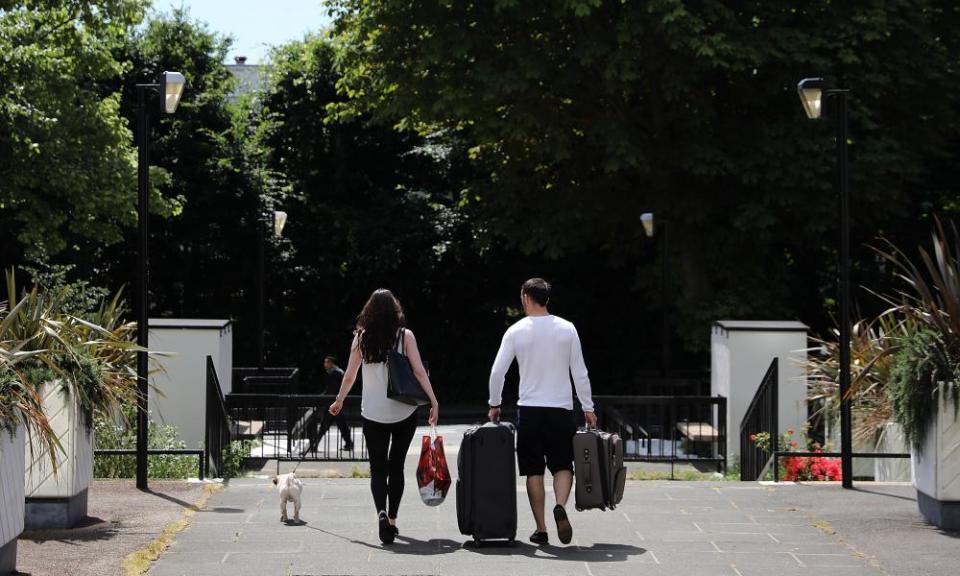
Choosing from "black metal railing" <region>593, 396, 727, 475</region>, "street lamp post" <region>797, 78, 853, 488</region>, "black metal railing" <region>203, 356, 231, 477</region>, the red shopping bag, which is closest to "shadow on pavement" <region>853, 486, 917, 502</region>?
"street lamp post" <region>797, 78, 853, 488</region>

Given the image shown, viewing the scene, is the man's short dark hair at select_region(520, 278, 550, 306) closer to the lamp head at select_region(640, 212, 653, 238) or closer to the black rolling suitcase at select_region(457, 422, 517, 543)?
the black rolling suitcase at select_region(457, 422, 517, 543)

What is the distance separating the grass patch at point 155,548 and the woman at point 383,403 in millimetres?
1287

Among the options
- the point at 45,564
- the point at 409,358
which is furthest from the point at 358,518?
the point at 45,564

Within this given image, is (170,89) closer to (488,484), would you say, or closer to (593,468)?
(488,484)

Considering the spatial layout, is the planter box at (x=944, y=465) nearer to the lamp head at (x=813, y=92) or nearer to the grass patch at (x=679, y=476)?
the lamp head at (x=813, y=92)

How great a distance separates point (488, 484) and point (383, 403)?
2.96 feet

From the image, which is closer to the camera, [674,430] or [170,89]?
[170,89]

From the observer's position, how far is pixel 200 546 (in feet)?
26.2

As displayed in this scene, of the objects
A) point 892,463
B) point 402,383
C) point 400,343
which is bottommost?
point 892,463

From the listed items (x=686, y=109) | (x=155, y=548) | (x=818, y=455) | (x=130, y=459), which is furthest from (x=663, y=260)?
(x=155, y=548)

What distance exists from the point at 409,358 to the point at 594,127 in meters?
17.0

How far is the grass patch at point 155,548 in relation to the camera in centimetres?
719

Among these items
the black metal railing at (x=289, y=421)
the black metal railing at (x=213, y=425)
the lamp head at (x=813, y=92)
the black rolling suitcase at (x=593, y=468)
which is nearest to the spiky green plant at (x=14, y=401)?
the black rolling suitcase at (x=593, y=468)

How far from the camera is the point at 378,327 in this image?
8.43m
